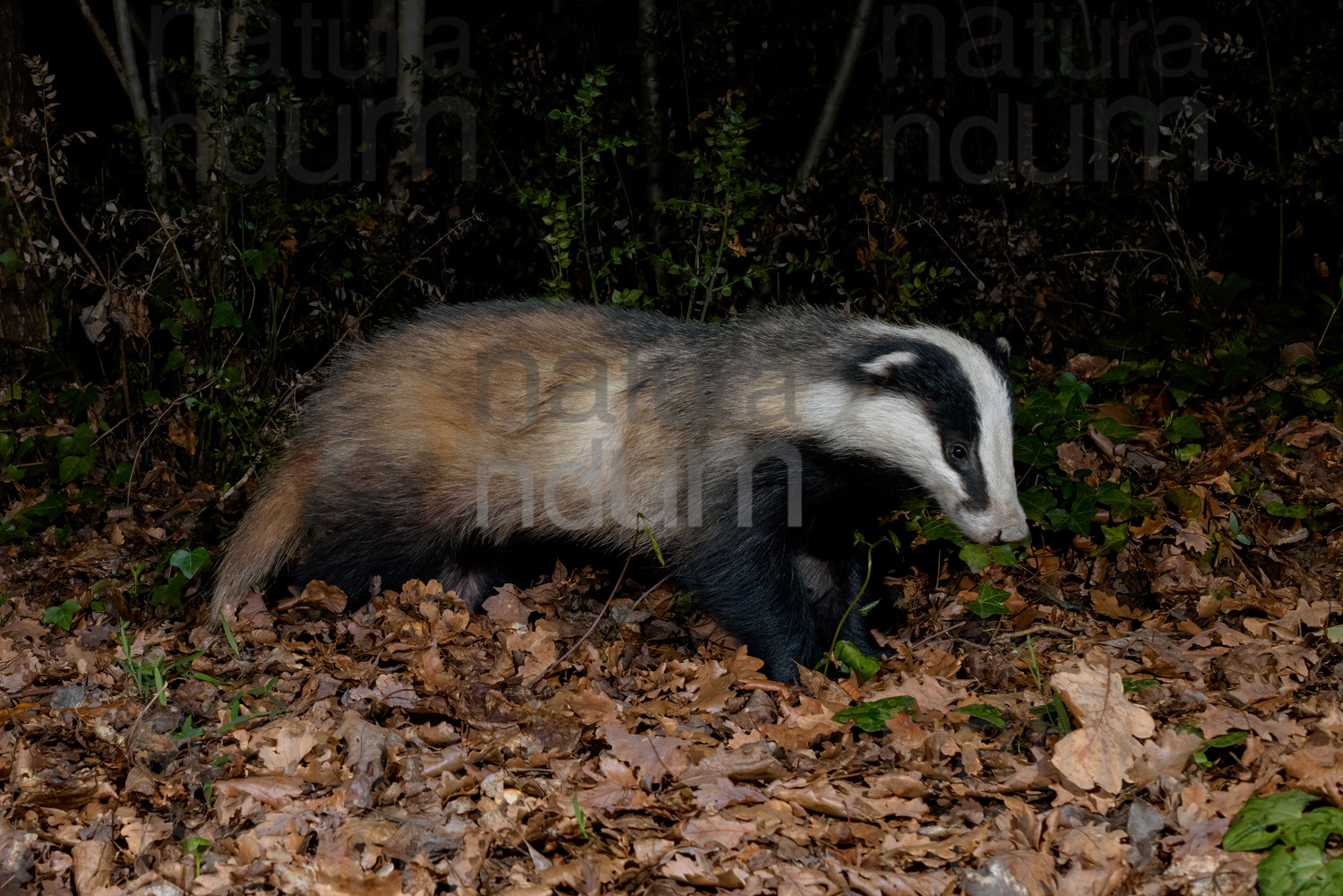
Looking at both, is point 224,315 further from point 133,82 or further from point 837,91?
point 837,91

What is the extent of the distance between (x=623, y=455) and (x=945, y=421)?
1362 millimetres

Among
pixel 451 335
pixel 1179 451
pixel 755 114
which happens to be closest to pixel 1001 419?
pixel 1179 451

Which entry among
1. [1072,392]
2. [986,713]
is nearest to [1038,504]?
[1072,392]

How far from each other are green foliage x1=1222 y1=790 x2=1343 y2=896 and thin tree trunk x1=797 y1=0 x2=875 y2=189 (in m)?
4.39

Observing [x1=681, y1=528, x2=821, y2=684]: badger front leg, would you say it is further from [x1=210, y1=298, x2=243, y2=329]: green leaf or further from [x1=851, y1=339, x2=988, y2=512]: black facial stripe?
[x1=210, y1=298, x2=243, y2=329]: green leaf

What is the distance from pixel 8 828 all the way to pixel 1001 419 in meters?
3.35

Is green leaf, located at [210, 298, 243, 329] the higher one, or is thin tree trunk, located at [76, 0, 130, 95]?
thin tree trunk, located at [76, 0, 130, 95]

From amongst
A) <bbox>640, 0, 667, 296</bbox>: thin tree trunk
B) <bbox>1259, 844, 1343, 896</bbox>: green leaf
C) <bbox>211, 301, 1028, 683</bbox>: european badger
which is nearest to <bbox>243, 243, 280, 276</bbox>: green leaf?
<bbox>211, 301, 1028, 683</bbox>: european badger

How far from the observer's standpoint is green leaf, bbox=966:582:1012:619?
438 centimetres

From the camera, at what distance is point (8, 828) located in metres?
3.18

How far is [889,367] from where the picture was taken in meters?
4.16

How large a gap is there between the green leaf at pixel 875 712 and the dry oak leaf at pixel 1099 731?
0.47m

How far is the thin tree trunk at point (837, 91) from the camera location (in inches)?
255

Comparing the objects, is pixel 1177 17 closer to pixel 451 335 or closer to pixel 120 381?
pixel 451 335
